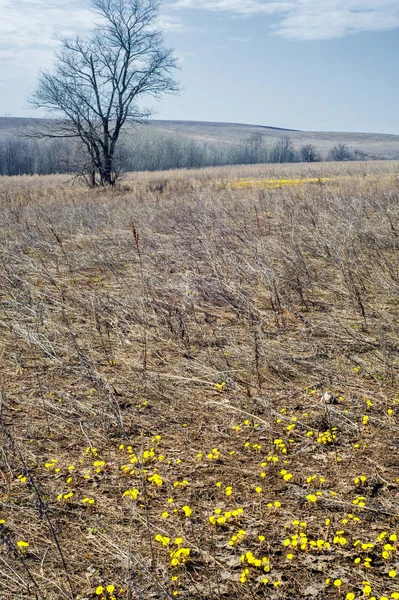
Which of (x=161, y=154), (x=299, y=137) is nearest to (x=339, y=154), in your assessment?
(x=161, y=154)

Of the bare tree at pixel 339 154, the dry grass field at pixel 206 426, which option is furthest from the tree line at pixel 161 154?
the dry grass field at pixel 206 426

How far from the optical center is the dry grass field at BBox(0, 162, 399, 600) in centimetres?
220

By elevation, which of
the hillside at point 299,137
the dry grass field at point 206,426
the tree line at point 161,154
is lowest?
the dry grass field at point 206,426

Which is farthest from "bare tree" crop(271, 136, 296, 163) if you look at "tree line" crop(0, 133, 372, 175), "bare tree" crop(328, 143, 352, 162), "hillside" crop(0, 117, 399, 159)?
"hillside" crop(0, 117, 399, 159)

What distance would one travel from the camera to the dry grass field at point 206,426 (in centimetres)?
220

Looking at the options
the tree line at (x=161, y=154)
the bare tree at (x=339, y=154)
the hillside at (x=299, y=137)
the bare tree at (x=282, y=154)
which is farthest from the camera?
the hillside at (x=299, y=137)

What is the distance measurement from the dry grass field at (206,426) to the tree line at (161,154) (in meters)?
43.4

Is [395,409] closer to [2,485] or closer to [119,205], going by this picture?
[2,485]

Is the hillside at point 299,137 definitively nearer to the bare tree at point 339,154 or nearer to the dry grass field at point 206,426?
the bare tree at point 339,154

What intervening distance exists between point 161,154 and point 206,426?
63588 mm

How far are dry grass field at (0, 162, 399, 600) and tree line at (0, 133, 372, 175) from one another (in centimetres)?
4343

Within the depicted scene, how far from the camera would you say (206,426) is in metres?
3.29

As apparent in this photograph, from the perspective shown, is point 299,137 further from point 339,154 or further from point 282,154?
point 339,154

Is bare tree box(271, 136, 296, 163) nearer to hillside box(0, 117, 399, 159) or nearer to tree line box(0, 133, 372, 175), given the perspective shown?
tree line box(0, 133, 372, 175)
